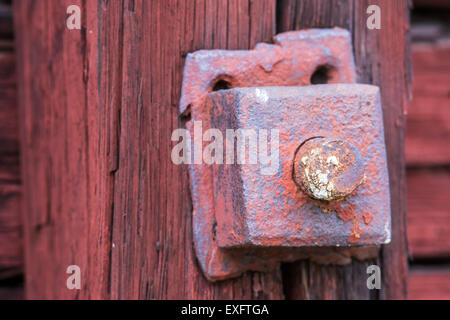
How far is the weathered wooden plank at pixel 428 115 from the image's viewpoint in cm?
110

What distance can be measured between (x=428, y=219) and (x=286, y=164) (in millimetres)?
676

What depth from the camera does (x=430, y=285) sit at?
1097mm

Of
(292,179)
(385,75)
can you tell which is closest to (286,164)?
(292,179)

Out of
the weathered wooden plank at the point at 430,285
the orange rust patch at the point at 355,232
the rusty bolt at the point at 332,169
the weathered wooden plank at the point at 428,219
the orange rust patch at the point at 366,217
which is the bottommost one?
the weathered wooden plank at the point at 430,285

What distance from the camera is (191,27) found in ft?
2.17

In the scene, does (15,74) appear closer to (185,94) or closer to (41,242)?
(41,242)

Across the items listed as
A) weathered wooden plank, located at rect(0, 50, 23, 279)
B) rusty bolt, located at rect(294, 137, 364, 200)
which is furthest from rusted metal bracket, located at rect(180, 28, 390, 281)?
weathered wooden plank, located at rect(0, 50, 23, 279)

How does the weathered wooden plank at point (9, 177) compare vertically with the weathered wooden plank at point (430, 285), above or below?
above

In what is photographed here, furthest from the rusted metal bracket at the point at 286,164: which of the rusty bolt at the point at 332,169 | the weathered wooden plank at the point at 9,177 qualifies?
the weathered wooden plank at the point at 9,177

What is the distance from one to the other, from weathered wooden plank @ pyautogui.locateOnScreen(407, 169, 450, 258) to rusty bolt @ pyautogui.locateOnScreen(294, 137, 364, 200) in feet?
2.05

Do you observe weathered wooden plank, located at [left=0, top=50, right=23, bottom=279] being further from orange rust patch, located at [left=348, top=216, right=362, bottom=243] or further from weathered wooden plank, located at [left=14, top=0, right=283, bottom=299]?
orange rust patch, located at [left=348, top=216, right=362, bottom=243]

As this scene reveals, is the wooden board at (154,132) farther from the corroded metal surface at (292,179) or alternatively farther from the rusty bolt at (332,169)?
the rusty bolt at (332,169)

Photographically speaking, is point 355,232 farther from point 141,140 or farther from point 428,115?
point 428,115

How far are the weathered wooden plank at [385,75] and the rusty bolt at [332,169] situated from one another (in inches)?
7.6
